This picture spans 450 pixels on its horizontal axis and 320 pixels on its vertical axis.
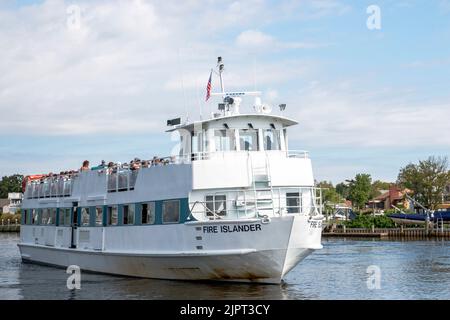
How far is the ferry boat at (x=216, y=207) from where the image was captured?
23672mm

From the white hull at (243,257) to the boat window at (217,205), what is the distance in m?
0.91

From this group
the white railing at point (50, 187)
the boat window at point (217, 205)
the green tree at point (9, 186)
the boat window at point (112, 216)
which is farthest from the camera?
the green tree at point (9, 186)

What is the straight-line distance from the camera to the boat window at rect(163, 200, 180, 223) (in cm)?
2516

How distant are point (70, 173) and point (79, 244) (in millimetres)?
4235

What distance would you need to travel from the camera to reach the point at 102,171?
30375 mm

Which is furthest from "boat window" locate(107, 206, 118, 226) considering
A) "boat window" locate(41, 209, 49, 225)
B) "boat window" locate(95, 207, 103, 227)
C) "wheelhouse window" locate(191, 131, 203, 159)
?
"boat window" locate(41, 209, 49, 225)

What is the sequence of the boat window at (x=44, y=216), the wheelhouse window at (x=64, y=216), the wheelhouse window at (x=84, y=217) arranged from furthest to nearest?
the boat window at (x=44, y=216) → the wheelhouse window at (x=64, y=216) → the wheelhouse window at (x=84, y=217)

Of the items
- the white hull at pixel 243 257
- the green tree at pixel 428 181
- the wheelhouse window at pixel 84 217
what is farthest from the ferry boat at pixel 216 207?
the green tree at pixel 428 181

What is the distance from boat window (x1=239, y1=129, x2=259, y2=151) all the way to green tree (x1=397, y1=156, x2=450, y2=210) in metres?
67.1

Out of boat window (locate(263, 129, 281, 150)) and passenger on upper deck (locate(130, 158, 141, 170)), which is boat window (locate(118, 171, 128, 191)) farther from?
boat window (locate(263, 129, 281, 150))

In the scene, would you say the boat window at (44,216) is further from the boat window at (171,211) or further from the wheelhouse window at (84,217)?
the boat window at (171,211)

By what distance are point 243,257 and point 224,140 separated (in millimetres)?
4928

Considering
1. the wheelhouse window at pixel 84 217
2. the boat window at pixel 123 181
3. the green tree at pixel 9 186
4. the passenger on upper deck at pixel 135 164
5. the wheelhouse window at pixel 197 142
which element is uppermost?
the green tree at pixel 9 186
